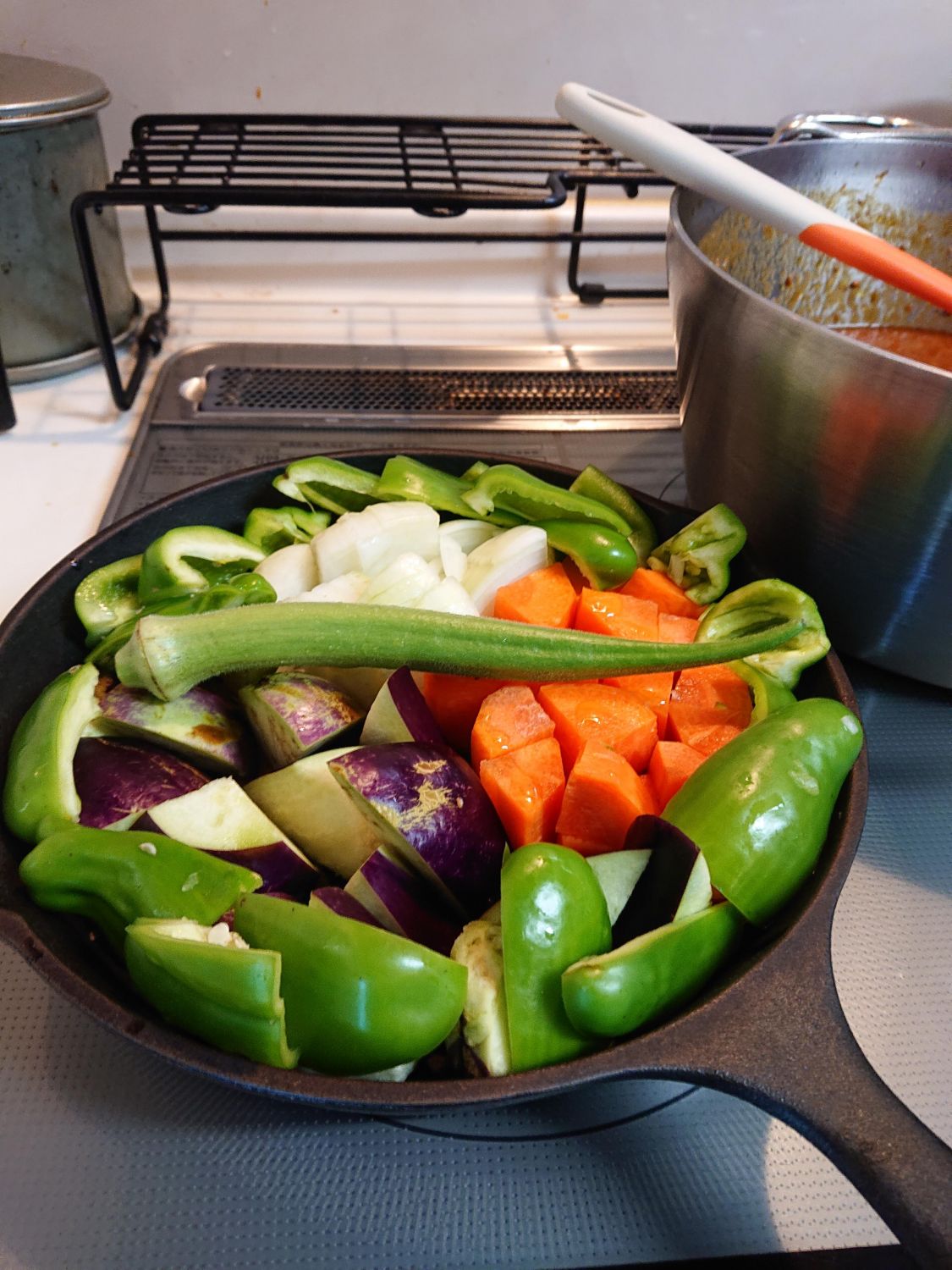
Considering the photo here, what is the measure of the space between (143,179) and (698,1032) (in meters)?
1.07

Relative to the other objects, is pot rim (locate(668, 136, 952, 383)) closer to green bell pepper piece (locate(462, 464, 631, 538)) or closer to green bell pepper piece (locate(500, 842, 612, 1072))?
green bell pepper piece (locate(462, 464, 631, 538))

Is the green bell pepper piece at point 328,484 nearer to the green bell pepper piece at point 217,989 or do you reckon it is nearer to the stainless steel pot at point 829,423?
the stainless steel pot at point 829,423

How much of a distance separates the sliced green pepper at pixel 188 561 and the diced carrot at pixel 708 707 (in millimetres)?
365

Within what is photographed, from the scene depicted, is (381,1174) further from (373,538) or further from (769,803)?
(373,538)

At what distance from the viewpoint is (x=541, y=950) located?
47 centimetres

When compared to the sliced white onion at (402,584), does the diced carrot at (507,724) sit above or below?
below

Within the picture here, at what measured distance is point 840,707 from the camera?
0.58m

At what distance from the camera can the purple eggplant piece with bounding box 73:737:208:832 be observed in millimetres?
562

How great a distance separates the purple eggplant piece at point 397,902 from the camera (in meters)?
0.52

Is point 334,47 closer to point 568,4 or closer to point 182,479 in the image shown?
point 568,4

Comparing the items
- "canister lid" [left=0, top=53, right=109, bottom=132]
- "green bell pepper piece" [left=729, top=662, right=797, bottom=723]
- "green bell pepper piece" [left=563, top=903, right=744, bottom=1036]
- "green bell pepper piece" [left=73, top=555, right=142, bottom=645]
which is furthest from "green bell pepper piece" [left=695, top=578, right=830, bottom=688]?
"canister lid" [left=0, top=53, right=109, bottom=132]

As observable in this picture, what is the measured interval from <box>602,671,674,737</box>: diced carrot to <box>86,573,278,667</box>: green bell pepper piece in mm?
267

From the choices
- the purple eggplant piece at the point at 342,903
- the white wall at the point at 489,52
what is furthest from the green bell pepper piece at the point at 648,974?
the white wall at the point at 489,52

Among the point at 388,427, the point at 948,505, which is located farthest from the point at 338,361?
the point at 948,505
